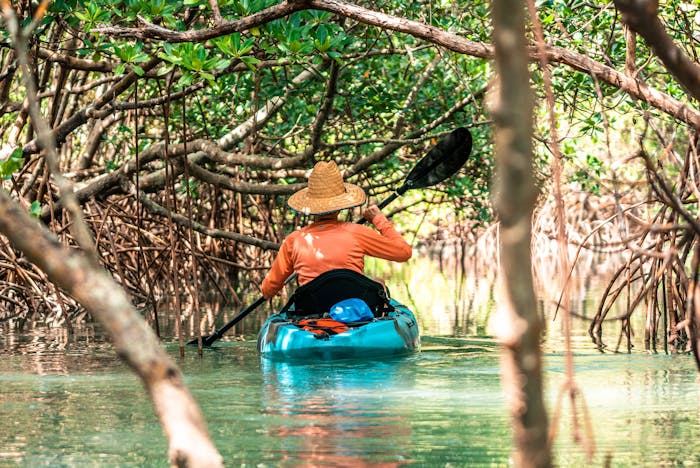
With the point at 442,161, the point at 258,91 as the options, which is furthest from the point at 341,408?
the point at 258,91

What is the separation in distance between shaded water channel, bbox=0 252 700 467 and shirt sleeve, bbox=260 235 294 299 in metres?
0.44

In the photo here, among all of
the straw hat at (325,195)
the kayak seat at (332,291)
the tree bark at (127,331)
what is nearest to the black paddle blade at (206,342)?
the kayak seat at (332,291)

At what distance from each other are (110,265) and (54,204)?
26.5 inches

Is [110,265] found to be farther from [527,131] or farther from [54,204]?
[527,131]

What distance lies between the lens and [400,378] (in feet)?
18.0

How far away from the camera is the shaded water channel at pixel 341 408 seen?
3697mm

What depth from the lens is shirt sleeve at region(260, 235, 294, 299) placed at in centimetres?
661

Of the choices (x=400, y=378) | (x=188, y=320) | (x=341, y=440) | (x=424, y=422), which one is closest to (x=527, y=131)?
(x=341, y=440)

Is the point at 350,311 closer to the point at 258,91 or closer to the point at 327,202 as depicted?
the point at 327,202

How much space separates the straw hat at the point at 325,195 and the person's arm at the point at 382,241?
14 cm

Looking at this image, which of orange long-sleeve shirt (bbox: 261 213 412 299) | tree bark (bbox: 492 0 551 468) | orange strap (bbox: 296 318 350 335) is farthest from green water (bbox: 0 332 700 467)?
tree bark (bbox: 492 0 551 468)

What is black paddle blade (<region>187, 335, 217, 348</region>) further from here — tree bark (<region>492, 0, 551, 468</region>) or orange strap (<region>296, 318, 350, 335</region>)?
tree bark (<region>492, 0, 551, 468</region>)

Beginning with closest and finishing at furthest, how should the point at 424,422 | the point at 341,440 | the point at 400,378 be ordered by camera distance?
the point at 341,440, the point at 424,422, the point at 400,378

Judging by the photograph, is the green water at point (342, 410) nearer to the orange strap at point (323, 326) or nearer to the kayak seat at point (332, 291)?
the orange strap at point (323, 326)
